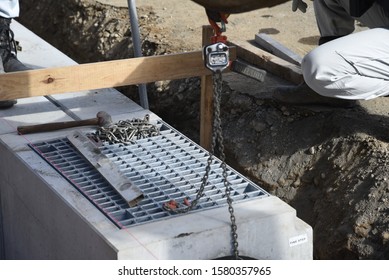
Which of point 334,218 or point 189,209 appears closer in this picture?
point 189,209

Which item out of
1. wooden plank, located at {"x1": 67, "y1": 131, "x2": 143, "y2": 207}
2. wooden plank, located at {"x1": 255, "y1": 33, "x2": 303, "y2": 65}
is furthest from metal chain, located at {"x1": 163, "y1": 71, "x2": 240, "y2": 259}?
wooden plank, located at {"x1": 255, "y1": 33, "x2": 303, "y2": 65}

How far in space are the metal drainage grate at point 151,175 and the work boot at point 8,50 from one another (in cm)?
94

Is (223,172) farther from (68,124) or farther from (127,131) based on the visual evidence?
(68,124)

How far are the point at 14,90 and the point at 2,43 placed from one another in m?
0.98

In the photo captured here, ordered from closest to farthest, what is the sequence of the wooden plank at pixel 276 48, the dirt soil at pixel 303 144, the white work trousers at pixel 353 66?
1. the white work trousers at pixel 353 66
2. the dirt soil at pixel 303 144
3. the wooden plank at pixel 276 48

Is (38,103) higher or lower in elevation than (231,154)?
higher

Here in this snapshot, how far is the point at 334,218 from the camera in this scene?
4465mm

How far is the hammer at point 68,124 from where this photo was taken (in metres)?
4.45

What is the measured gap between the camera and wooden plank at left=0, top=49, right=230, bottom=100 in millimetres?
4262

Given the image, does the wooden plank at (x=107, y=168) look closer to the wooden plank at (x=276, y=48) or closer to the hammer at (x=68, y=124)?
the hammer at (x=68, y=124)

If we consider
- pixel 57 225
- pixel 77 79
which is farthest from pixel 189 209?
pixel 77 79

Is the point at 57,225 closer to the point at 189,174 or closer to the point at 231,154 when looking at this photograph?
the point at 189,174

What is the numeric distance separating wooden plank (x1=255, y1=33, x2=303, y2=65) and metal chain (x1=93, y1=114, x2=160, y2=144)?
1435 millimetres

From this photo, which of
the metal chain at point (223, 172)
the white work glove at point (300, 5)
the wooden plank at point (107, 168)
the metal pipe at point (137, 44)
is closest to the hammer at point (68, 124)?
the wooden plank at point (107, 168)
